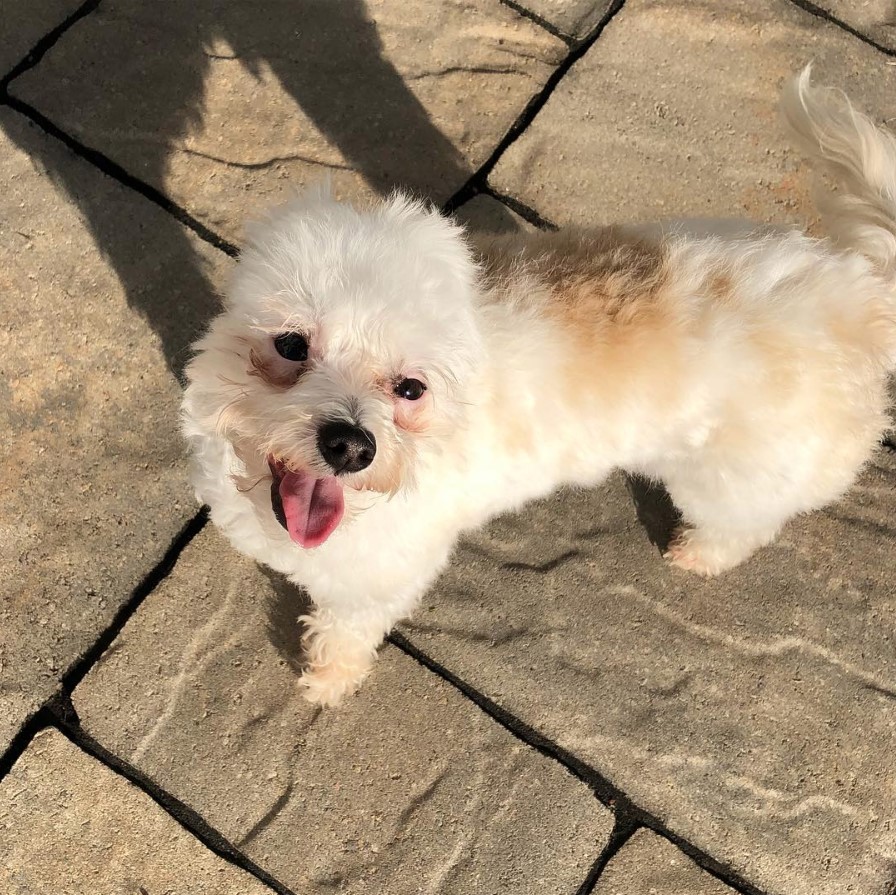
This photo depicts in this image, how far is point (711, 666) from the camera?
311cm

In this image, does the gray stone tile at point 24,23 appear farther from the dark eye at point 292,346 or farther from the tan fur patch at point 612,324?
the tan fur patch at point 612,324

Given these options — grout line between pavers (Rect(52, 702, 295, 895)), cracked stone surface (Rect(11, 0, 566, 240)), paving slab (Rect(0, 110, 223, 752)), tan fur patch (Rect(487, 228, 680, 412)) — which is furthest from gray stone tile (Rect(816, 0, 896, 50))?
grout line between pavers (Rect(52, 702, 295, 895))

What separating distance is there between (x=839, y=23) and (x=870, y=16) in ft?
0.68

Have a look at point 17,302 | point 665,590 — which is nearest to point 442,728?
point 665,590

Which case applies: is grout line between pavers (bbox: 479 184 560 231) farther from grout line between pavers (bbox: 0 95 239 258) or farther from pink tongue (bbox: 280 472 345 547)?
pink tongue (bbox: 280 472 345 547)

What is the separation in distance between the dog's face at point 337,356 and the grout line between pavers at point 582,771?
3.97ft

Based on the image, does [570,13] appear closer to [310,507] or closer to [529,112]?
[529,112]

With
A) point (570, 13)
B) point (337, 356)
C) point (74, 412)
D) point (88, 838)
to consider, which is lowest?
point (88, 838)

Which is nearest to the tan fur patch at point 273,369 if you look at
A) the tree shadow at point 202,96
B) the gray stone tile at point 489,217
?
the tree shadow at point 202,96

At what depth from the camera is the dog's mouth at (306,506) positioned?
1.93 metres

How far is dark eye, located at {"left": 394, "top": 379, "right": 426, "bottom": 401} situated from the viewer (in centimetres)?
190

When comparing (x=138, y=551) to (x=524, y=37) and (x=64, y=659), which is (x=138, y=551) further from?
(x=524, y=37)

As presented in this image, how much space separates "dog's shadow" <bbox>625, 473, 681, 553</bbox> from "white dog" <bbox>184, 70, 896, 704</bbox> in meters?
0.58

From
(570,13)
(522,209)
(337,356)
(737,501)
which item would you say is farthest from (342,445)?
(570,13)
